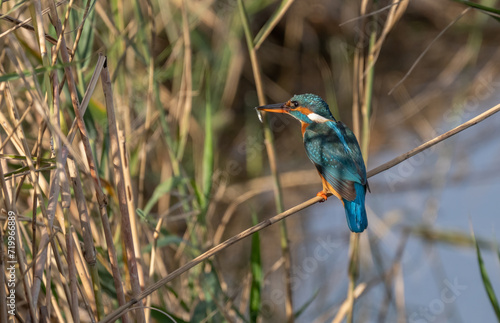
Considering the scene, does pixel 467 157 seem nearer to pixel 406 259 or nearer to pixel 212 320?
pixel 406 259

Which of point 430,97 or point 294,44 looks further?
point 430,97

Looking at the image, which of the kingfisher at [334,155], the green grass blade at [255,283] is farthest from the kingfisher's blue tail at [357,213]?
the green grass blade at [255,283]

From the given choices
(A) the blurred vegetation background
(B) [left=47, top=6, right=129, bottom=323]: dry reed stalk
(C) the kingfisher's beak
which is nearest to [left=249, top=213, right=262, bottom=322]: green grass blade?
(A) the blurred vegetation background

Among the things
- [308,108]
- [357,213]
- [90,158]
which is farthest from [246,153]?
[90,158]

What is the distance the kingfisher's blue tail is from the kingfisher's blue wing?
0.03 m

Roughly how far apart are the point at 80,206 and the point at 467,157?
3.44 m

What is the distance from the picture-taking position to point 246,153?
4.32 m

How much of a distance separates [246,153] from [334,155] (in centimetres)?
227

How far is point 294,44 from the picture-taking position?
4.39 metres

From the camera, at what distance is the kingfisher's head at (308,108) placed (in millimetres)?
2268

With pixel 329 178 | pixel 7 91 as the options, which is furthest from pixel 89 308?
pixel 329 178

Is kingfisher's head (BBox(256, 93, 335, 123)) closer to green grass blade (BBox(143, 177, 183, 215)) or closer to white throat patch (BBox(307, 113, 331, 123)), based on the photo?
white throat patch (BBox(307, 113, 331, 123))

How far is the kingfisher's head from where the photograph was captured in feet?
7.44

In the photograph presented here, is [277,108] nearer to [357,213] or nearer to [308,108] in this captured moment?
[308,108]
